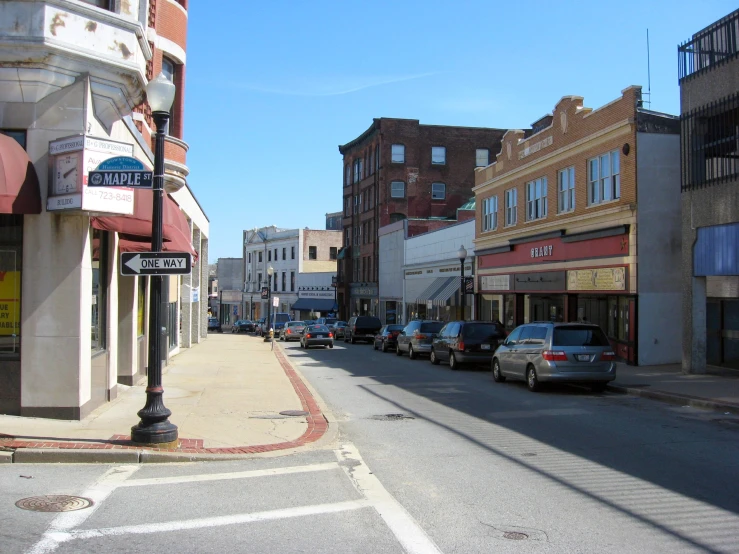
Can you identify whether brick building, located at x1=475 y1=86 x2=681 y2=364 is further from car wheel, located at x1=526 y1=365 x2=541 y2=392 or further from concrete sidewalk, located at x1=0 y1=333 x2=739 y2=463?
car wheel, located at x1=526 y1=365 x2=541 y2=392

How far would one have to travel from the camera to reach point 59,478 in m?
7.93

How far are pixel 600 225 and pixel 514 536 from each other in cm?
2046

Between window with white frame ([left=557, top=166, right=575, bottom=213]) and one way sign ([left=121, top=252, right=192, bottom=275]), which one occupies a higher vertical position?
window with white frame ([left=557, top=166, right=575, bottom=213])

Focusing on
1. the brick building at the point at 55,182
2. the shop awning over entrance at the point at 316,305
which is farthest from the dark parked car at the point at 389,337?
the shop awning over entrance at the point at 316,305

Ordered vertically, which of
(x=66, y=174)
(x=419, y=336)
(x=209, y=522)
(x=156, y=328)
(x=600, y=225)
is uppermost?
(x=600, y=225)

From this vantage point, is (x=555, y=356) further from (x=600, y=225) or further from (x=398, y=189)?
(x=398, y=189)

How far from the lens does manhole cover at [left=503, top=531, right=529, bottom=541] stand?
238 inches

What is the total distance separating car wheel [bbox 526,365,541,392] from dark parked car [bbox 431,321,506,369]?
597 cm

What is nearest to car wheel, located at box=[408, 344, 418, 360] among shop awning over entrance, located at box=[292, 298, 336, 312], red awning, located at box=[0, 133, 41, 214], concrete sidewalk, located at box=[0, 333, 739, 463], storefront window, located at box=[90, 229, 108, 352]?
concrete sidewalk, located at box=[0, 333, 739, 463]

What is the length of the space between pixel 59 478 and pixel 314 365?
60.0 ft

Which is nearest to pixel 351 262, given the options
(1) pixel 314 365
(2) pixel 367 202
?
(2) pixel 367 202

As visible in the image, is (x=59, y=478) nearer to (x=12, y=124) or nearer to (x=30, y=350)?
(x=30, y=350)

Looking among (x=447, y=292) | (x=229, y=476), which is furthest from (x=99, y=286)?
(x=447, y=292)

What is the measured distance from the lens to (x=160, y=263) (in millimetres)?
9516
